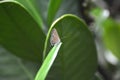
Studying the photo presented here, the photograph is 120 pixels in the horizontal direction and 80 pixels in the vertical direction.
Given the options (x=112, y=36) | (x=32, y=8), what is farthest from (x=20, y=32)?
(x=112, y=36)

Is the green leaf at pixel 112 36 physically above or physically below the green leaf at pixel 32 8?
below

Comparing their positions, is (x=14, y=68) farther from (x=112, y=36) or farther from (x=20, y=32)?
(x=112, y=36)

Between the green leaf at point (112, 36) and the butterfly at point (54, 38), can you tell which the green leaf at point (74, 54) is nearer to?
the butterfly at point (54, 38)

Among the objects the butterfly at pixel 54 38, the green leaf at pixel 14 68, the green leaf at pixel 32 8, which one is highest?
the green leaf at pixel 32 8

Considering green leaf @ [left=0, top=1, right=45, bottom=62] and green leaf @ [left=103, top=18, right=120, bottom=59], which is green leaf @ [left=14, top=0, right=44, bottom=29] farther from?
green leaf @ [left=103, top=18, right=120, bottom=59]

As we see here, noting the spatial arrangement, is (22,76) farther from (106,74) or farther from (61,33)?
(106,74)

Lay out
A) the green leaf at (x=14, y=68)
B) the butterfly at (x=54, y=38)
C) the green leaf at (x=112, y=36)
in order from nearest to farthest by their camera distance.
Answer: the butterfly at (x=54, y=38) < the green leaf at (x=14, y=68) < the green leaf at (x=112, y=36)

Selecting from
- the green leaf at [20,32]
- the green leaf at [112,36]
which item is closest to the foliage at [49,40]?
the green leaf at [20,32]

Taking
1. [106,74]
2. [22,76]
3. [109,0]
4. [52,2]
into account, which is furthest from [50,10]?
[109,0]
